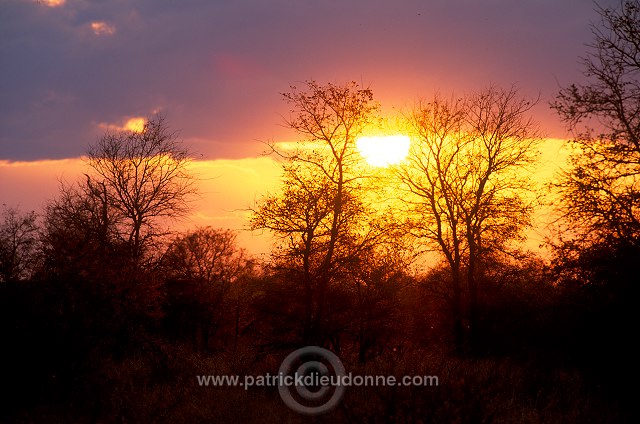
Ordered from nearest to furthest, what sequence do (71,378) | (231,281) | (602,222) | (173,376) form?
1. (71,378)
2. (173,376)
3. (602,222)
4. (231,281)

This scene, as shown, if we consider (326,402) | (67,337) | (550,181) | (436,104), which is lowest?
(326,402)

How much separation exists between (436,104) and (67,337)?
76.1 ft

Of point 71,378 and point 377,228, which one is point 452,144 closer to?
point 377,228

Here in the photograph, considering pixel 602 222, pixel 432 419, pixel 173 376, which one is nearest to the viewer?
pixel 432 419

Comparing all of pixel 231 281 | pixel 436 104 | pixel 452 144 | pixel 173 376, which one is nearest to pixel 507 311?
pixel 452 144

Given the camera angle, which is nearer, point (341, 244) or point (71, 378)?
point (71, 378)

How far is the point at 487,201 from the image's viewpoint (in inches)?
1257

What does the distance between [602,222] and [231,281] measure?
52223 mm

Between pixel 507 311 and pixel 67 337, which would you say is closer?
pixel 67 337

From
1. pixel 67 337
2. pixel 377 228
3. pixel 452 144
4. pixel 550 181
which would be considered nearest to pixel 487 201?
pixel 452 144

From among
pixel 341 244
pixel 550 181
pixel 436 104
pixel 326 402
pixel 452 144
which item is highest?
pixel 436 104

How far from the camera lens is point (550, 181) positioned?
23125 millimetres

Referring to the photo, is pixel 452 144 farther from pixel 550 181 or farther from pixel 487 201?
pixel 550 181

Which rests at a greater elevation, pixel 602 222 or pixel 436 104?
Answer: pixel 436 104
